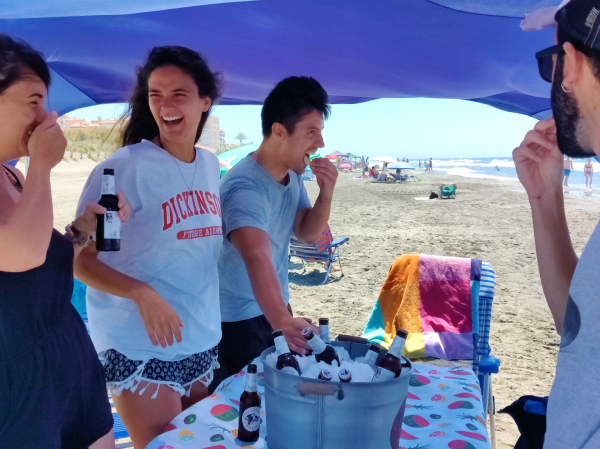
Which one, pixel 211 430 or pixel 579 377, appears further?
Result: pixel 211 430

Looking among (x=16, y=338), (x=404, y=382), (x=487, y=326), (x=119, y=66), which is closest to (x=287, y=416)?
→ (x=404, y=382)

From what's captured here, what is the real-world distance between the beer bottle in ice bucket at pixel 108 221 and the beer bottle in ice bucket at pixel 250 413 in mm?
626

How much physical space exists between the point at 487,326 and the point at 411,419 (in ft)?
6.78

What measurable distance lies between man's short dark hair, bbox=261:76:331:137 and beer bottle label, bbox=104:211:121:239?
100 centimetres

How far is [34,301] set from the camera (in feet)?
4.14

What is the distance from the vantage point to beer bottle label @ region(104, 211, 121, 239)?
149 centimetres

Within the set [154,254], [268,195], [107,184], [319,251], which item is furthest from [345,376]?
→ [319,251]

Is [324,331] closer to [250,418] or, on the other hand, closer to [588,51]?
[250,418]

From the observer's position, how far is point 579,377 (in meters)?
0.81

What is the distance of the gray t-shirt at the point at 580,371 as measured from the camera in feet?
2.57

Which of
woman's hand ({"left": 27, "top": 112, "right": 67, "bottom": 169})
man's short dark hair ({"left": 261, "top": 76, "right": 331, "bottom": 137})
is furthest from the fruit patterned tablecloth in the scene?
man's short dark hair ({"left": 261, "top": 76, "right": 331, "bottom": 137})

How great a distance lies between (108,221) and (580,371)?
1.34 m

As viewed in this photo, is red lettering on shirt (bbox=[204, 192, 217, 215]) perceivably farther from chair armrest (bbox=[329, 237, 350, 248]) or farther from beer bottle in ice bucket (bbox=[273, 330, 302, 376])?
chair armrest (bbox=[329, 237, 350, 248])

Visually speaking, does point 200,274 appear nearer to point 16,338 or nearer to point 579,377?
point 16,338
